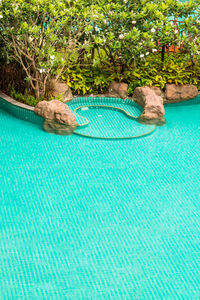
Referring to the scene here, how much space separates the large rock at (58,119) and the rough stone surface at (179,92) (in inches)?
106

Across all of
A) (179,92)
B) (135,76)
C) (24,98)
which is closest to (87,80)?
(135,76)

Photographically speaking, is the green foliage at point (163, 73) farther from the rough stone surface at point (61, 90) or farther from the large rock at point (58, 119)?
the large rock at point (58, 119)

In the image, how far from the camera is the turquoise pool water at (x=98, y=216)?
4125 mm

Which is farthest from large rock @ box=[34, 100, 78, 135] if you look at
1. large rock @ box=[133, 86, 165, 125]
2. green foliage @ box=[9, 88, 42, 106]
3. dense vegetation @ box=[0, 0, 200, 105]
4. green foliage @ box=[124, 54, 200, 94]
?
green foliage @ box=[124, 54, 200, 94]

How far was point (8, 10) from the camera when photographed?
7086mm

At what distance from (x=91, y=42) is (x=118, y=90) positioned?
1.19 m

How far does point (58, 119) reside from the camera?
7.32 metres

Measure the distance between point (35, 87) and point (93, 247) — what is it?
4470mm

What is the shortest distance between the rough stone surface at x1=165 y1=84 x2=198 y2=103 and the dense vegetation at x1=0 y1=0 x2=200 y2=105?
0.48 ft

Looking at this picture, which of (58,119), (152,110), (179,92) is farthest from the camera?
(179,92)

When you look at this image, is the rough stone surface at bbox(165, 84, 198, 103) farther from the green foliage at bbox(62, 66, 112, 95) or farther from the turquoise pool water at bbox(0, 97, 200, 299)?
the turquoise pool water at bbox(0, 97, 200, 299)

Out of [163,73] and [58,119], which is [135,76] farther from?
[58,119]

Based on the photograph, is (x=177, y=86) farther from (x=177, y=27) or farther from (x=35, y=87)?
(x=35, y=87)

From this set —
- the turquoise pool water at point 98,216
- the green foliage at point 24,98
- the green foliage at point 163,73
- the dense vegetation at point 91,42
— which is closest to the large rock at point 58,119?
the turquoise pool water at point 98,216
